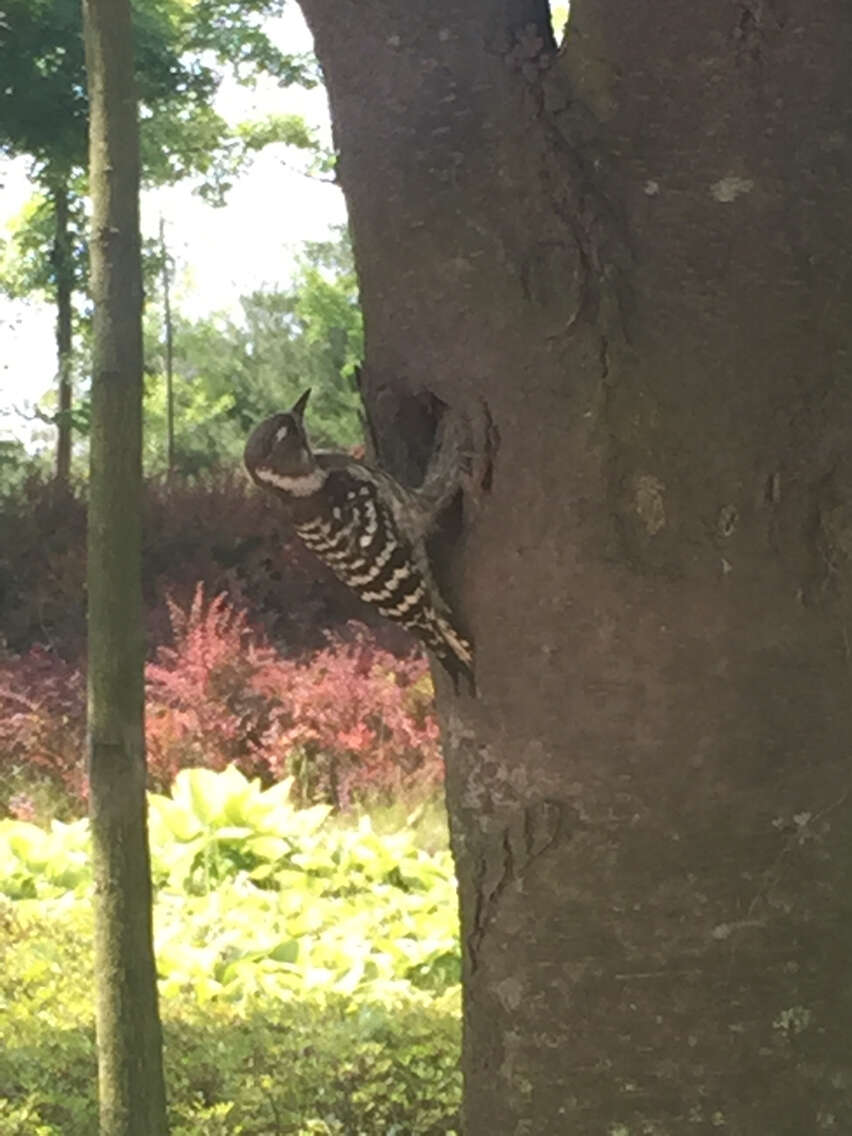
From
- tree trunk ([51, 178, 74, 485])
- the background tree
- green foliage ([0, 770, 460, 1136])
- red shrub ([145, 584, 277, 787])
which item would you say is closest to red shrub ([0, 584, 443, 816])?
red shrub ([145, 584, 277, 787])

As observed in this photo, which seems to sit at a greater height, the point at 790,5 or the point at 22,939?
the point at 790,5

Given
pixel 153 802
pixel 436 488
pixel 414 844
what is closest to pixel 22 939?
pixel 153 802

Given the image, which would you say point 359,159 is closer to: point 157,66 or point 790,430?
point 790,430

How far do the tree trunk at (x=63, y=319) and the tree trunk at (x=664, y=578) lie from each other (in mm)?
12549

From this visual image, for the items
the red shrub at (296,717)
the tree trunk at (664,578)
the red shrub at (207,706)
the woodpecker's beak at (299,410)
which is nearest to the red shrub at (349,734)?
the red shrub at (296,717)

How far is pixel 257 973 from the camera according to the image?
4.08 metres

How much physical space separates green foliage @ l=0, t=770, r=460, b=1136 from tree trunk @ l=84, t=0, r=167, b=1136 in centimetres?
50

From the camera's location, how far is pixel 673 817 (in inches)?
57.9

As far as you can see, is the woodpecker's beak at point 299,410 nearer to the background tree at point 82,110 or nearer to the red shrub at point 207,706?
the red shrub at point 207,706

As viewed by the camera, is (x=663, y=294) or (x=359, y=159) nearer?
(x=663, y=294)

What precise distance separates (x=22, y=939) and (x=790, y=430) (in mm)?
3649

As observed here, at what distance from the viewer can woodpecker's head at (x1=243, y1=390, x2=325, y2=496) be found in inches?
92.0

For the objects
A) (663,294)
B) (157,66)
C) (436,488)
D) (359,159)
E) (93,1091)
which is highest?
(157,66)

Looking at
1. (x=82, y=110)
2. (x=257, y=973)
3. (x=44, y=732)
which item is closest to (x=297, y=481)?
(x=257, y=973)
